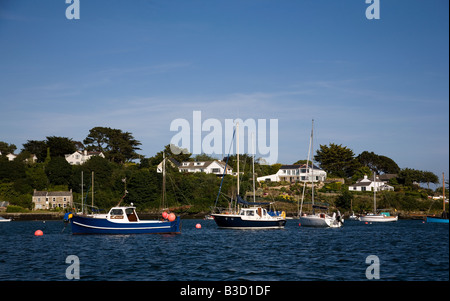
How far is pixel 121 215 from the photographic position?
152 ft

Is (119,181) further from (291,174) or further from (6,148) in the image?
(6,148)

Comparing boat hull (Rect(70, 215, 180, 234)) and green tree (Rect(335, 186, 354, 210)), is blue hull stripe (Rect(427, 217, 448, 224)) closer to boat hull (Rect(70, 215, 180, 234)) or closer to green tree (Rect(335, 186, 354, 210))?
green tree (Rect(335, 186, 354, 210))

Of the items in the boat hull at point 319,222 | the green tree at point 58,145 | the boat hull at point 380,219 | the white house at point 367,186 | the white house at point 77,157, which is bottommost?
the boat hull at point 380,219

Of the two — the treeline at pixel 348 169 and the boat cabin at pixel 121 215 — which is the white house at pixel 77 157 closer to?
the treeline at pixel 348 169

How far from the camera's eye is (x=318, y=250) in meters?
35.3

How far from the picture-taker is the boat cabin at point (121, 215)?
46094 mm

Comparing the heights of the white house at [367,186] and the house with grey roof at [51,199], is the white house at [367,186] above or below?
above

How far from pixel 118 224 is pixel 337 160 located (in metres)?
100

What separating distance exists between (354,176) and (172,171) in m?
50.8

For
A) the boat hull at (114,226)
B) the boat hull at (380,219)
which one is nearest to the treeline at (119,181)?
the boat hull at (380,219)

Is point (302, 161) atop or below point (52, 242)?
atop
